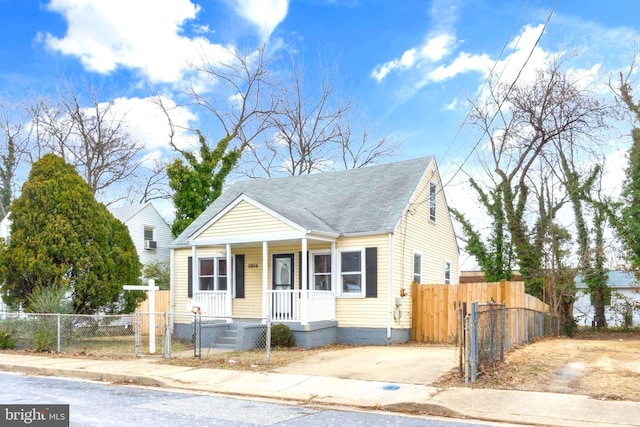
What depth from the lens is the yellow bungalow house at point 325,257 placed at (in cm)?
1609

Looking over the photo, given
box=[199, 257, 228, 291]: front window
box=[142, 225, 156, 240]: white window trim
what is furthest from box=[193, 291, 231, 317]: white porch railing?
box=[142, 225, 156, 240]: white window trim

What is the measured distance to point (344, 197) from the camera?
62.3 ft

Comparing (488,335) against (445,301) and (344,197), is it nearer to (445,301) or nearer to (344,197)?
(445,301)

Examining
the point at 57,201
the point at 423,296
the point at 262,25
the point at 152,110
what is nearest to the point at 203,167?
the point at 152,110

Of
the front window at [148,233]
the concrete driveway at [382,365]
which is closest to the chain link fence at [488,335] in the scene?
the concrete driveway at [382,365]

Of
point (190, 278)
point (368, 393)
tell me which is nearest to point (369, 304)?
point (190, 278)

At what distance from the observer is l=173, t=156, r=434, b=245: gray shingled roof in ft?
54.7

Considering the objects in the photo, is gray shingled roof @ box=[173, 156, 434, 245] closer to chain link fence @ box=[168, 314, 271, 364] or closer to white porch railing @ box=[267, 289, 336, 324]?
white porch railing @ box=[267, 289, 336, 324]

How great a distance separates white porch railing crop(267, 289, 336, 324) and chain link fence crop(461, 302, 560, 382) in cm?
503

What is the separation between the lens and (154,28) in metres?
23.4

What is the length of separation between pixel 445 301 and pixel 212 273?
7.52m

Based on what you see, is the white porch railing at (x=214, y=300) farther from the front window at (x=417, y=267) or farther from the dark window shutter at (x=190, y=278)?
the front window at (x=417, y=267)

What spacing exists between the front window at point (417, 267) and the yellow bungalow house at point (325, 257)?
0.03 metres

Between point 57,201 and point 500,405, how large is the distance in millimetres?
13046
